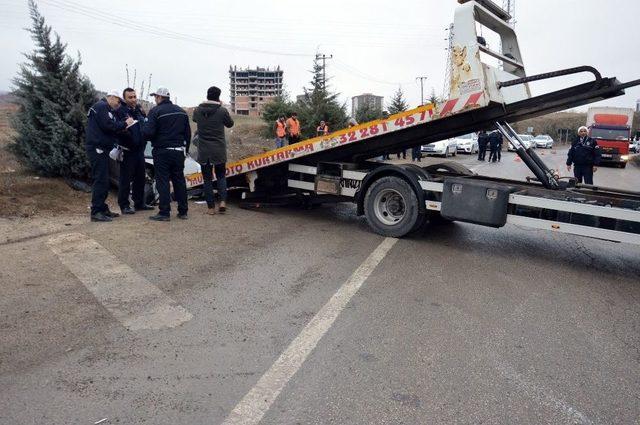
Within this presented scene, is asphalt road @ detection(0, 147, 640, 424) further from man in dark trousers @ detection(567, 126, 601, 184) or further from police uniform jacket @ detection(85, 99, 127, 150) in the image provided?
man in dark trousers @ detection(567, 126, 601, 184)

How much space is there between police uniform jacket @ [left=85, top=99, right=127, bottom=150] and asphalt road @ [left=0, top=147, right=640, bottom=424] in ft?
4.35

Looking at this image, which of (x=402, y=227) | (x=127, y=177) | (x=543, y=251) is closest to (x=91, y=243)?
(x=127, y=177)

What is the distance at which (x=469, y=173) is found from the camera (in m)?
8.03

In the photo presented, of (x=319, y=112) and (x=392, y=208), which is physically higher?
(x=319, y=112)

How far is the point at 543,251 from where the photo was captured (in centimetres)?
660

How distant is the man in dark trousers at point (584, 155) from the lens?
10.9 meters

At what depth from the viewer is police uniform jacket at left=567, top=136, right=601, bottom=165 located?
10.9m

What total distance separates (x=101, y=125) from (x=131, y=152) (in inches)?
27.3

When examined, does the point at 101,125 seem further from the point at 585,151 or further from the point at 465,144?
the point at 465,144

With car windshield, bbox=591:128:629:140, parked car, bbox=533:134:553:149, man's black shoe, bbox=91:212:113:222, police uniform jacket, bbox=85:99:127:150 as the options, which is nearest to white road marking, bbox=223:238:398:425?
man's black shoe, bbox=91:212:113:222

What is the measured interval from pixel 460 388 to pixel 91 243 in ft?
15.2

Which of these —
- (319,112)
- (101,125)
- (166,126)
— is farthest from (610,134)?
(101,125)

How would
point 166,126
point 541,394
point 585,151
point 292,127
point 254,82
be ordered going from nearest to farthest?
point 541,394
point 166,126
point 585,151
point 292,127
point 254,82

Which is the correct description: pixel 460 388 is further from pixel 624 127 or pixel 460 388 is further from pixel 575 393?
pixel 624 127
